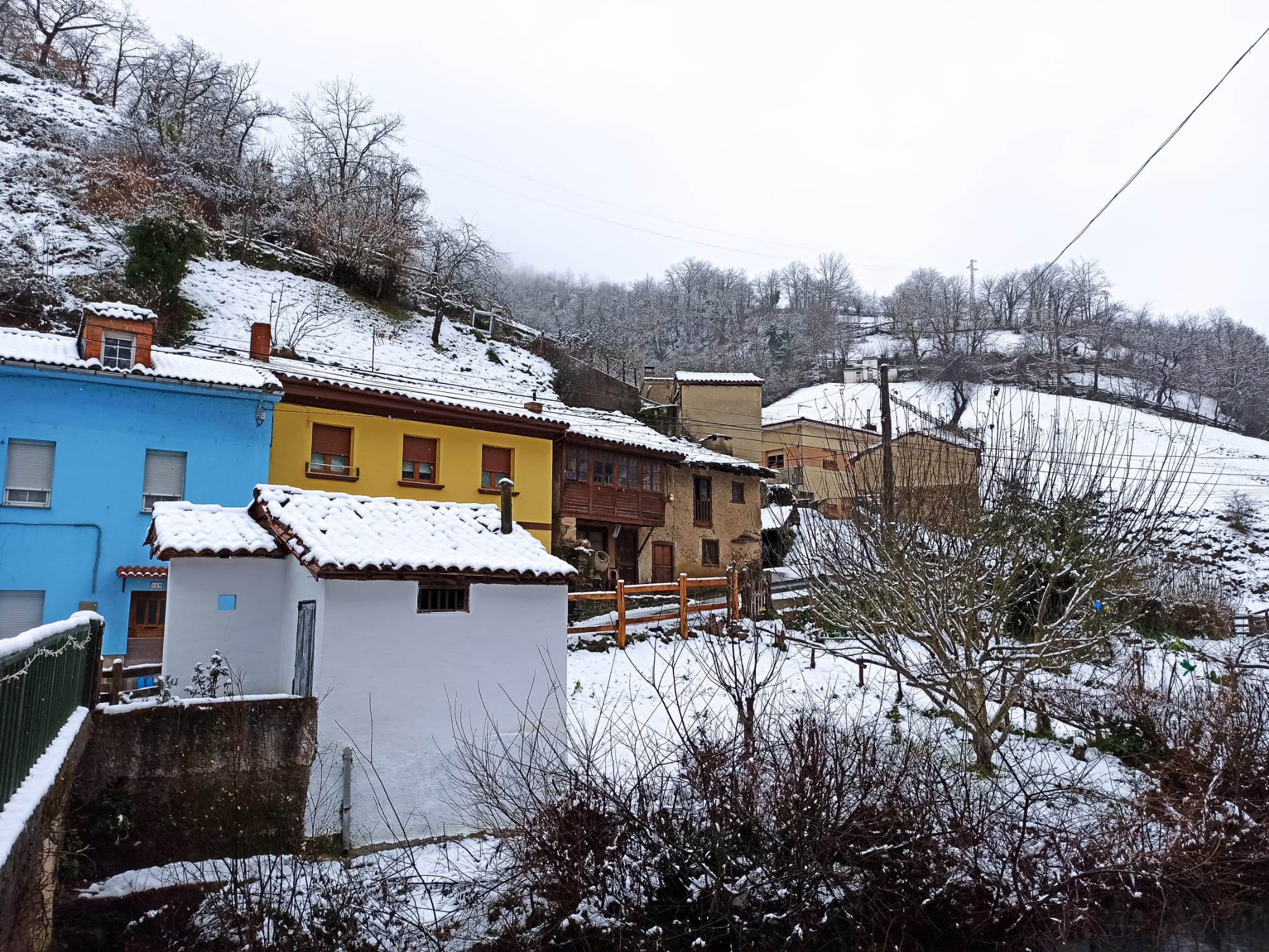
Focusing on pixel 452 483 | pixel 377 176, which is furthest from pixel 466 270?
pixel 452 483

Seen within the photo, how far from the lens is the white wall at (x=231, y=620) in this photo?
428 inches

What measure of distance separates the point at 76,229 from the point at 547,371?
16.8m

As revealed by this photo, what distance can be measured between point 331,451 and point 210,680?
32.4 ft

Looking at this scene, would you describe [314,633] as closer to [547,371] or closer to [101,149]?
[547,371]

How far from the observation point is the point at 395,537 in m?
10.9

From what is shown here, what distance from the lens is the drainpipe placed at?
15347mm

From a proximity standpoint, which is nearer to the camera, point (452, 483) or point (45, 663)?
point (45, 663)

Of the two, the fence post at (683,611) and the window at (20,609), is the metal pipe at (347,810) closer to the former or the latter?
the window at (20,609)

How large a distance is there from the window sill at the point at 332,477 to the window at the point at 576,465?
633 centimetres

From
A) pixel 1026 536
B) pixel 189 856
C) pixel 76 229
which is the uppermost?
pixel 76 229

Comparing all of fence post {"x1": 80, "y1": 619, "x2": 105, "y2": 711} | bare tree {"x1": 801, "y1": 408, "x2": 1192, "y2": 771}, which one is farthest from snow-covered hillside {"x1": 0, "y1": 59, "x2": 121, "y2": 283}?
bare tree {"x1": 801, "y1": 408, "x2": 1192, "y2": 771}

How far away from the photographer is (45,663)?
5.95 m

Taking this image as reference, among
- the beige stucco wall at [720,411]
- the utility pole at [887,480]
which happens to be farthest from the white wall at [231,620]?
the beige stucco wall at [720,411]

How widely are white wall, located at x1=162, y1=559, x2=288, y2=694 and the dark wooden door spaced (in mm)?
14909
